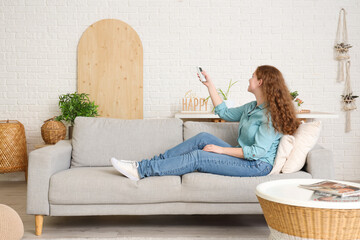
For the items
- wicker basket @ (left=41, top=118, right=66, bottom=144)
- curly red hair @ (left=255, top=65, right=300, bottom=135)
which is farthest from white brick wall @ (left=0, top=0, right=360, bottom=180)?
curly red hair @ (left=255, top=65, right=300, bottom=135)

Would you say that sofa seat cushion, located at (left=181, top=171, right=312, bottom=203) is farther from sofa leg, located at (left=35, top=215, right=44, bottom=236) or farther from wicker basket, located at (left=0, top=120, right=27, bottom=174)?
wicker basket, located at (left=0, top=120, right=27, bottom=174)

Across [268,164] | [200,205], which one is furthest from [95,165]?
[268,164]

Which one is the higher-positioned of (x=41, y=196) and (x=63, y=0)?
(x=63, y=0)

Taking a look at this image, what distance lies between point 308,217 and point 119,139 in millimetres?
1904

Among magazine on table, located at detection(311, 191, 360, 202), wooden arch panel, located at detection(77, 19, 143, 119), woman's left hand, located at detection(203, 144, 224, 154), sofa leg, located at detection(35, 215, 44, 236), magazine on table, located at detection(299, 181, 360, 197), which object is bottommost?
sofa leg, located at detection(35, 215, 44, 236)

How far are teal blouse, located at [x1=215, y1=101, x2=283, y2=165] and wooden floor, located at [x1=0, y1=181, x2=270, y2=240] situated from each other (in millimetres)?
555

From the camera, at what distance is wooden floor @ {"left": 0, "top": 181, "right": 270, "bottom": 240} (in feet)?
9.07

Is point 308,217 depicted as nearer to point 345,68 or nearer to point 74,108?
point 74,108

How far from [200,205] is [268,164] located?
1.91 feet

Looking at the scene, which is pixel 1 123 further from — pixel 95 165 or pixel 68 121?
pixel 95 165

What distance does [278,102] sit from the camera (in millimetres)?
2863

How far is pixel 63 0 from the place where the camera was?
482 centimetres

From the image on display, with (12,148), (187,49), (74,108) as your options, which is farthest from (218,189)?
(12,148)

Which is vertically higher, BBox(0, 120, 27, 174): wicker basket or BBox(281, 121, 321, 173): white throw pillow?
BBox(281, 121, 321, 173): white throw pillow
